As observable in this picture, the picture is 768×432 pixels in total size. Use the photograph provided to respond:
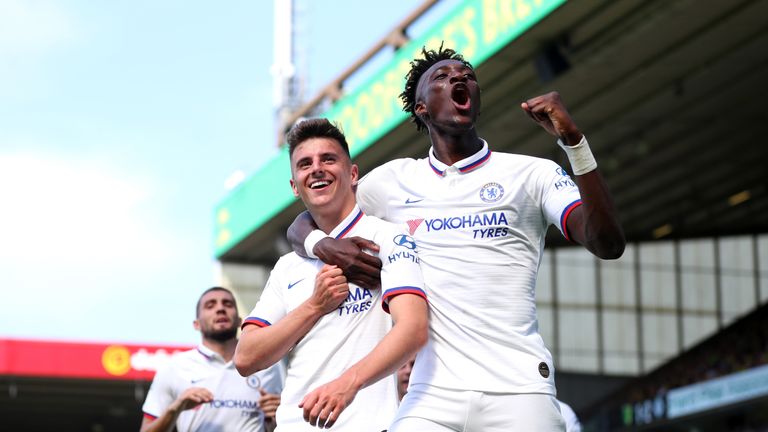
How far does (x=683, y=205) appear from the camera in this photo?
33562 millimetres

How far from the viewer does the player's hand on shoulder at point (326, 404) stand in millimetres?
3615

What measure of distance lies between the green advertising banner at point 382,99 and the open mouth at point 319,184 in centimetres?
890

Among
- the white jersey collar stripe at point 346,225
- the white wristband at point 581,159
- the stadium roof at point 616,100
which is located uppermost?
the stadium roof at point 616,100

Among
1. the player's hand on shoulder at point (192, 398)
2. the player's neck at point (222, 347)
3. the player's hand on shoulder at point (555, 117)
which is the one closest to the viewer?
the player's hand on shoulder at point (555, 117)

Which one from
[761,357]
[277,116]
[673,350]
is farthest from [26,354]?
[673,350]

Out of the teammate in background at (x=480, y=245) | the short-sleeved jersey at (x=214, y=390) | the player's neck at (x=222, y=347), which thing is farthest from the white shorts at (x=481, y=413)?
the player's neck at (x=222, y=347)

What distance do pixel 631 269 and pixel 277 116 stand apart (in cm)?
1172

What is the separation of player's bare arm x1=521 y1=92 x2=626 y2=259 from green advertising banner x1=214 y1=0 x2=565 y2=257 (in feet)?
30.8

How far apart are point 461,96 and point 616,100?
715 inches

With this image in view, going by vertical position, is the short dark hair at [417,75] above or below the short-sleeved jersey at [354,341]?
above

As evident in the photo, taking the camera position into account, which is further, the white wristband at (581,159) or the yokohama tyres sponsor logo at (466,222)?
the yokohama tyres sponsor logo at (466,222)

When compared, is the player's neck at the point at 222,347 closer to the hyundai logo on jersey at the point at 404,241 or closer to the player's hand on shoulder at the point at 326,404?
the hyundai logo on jersey at the point at 404,241

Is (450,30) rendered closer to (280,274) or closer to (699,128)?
(699,128)

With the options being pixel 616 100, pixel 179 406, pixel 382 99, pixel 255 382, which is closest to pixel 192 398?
A: pixel 179 406
